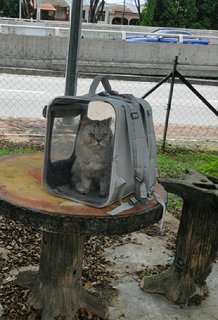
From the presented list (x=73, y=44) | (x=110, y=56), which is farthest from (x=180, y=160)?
(x=110, y=56)

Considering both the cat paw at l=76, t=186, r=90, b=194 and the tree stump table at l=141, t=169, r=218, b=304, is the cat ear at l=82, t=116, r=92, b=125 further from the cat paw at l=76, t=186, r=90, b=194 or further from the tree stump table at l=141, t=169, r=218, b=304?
the tree stump table at l=141, t=169, r=218, b=304

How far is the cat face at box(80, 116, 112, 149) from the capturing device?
2295mm

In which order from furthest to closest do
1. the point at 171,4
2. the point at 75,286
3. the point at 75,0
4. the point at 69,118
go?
the point at 171,4 < the point at 75,0 < the point at 75,286 < the point at 69,118

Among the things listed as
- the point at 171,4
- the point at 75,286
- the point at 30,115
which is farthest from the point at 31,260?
the point at 171,4

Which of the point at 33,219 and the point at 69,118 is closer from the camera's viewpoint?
the point at 33,219

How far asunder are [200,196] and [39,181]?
1.06 m

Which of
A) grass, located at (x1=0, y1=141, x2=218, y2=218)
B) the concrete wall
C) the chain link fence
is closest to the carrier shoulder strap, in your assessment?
grass, located at (x1=0, y1=141, x2=218, y2=218)

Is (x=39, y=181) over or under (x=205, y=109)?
over

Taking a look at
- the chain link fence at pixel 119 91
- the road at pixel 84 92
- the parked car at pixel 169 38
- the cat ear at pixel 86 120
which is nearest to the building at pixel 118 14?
the parked car at pixel 169 38

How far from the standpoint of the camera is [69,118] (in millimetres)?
2426

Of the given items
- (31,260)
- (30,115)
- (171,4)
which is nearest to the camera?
(31,260)

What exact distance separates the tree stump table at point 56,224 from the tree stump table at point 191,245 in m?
0.29

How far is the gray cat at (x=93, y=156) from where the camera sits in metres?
2.30

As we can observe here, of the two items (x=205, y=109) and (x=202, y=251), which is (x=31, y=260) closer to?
(x=202, y=251)
